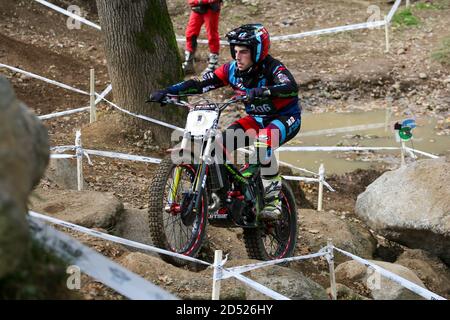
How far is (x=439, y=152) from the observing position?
12531 mm

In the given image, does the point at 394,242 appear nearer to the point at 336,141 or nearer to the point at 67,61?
the point at 336,141

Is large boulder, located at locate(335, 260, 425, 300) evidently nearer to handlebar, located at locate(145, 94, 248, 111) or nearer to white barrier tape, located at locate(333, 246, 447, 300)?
white barrier tape, located at locate(333, 246, 447, 300)

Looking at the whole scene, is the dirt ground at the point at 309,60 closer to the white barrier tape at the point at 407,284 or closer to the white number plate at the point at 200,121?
the white barrier tape at the point at 407,284

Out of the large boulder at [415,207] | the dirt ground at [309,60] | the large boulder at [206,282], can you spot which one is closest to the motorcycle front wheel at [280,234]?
the large boulder at [206,282]

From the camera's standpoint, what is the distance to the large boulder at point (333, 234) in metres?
8.18

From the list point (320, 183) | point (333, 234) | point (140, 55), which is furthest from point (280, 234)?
point (140, 55)

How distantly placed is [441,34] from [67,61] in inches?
293

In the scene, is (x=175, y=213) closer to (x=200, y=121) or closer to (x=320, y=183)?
(x=200, y=121)

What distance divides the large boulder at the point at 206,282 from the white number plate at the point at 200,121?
1.01 meters

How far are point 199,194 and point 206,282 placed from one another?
0.71m

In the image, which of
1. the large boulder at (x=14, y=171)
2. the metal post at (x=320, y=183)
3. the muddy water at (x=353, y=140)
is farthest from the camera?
the muddy water at (x=353, y=140)

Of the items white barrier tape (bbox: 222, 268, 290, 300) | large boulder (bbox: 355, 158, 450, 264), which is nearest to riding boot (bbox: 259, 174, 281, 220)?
white barrier tape (bbox: 222, 268, 290, 300)

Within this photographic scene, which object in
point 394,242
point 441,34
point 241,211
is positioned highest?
point 441,34
